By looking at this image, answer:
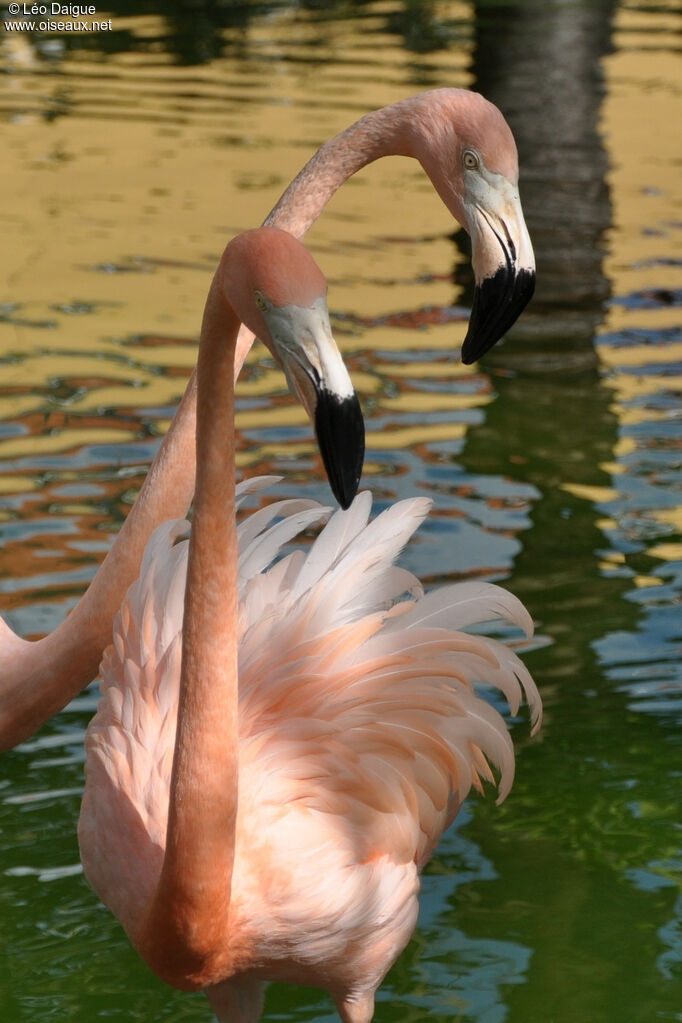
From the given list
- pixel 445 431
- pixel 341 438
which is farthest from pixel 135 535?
pixel 445 431

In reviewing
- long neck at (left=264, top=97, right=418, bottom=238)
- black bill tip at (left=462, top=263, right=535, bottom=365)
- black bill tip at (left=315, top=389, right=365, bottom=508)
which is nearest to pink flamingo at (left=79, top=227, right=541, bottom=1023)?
black bill tip at (left=315, top=389, right=365, bottom=508)

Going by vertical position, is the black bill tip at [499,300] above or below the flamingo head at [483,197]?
below

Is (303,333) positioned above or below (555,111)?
above

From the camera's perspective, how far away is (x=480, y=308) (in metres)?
2.53

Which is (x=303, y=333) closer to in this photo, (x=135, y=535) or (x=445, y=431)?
(x=135, y=535)

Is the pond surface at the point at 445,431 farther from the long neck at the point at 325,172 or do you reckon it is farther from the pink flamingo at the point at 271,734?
the long neck at the point at 325,172

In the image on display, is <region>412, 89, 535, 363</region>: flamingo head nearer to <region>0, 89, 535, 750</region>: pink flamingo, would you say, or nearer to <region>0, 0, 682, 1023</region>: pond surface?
<region>0, 89, 535, 750</region>: pink flamingo

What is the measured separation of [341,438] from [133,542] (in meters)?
1.14

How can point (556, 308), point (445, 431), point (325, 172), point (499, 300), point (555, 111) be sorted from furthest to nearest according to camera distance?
point (555, 111) → point (556, 308) → point (445, 431) → point (325, 172) → point (499, 300)

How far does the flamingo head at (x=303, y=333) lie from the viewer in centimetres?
209

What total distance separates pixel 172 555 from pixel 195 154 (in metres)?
8.22

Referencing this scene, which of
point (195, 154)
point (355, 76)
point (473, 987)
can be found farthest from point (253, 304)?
point (355, 76)

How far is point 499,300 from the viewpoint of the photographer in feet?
8.23

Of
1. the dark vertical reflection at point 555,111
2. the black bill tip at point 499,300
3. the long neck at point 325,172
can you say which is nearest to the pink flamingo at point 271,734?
the black bill tip at point 499,300
